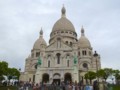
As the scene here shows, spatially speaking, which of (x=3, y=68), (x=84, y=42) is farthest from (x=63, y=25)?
(x=3, y=68)

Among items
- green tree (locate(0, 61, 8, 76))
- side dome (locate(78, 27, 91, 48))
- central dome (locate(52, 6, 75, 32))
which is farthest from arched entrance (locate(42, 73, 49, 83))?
central dome (locate(52, 6, 75, 32))

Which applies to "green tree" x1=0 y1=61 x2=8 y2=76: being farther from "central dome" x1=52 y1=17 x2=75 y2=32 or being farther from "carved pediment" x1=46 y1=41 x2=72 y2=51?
"central dome" x1=52 y1=17 x2=75 y2=32

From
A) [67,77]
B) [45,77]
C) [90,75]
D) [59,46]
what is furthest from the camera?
[59,46]

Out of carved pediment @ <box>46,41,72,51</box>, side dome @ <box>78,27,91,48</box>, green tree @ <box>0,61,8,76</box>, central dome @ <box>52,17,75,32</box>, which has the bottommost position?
green tree @ <box>0,61,8,76</box>

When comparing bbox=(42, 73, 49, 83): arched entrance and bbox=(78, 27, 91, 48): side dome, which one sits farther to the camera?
bbox=(78, 27, 91, 48): side dome

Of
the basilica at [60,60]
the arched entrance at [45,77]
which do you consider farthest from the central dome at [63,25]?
the arched entrance at [45,77]

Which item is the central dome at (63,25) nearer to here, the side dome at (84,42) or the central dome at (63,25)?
the central dome at (63,25)

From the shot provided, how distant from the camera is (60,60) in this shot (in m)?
65.8

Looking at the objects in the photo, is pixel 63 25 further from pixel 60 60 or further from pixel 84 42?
pixel 60 60

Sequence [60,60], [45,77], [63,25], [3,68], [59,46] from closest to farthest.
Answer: [3,68]
[60,60]
[45,77]
[59,46]
[63,25]

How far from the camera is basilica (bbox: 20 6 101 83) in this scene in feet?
206

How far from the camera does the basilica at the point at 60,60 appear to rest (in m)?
62.8

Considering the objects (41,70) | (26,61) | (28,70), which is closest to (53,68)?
(41,70)

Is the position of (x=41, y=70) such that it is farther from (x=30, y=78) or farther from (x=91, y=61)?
(x=91, y=61)
